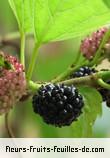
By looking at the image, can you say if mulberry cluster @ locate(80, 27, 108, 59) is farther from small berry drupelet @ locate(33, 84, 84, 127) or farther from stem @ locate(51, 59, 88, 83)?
small berry drupelet @ locate(33, 84, 84, 127)

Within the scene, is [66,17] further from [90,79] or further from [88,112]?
[88,112]

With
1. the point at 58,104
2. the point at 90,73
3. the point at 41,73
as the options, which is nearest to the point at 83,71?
the point at 90,73

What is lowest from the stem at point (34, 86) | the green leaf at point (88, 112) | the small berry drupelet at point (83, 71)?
the green leaf at point (88, 112)

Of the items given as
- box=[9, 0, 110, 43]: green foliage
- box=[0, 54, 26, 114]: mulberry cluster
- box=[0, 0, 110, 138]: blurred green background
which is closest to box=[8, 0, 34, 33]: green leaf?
box=[9, 0, 110, 43]: green foliage

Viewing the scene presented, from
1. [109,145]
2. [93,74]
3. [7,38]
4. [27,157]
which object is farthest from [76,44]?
[93,74]

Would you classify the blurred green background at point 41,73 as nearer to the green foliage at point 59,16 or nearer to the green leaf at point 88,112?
the green leaf at point 88,112

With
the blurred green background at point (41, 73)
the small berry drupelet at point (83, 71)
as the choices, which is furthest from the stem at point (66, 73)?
the blurred green background at point (41, 73)
